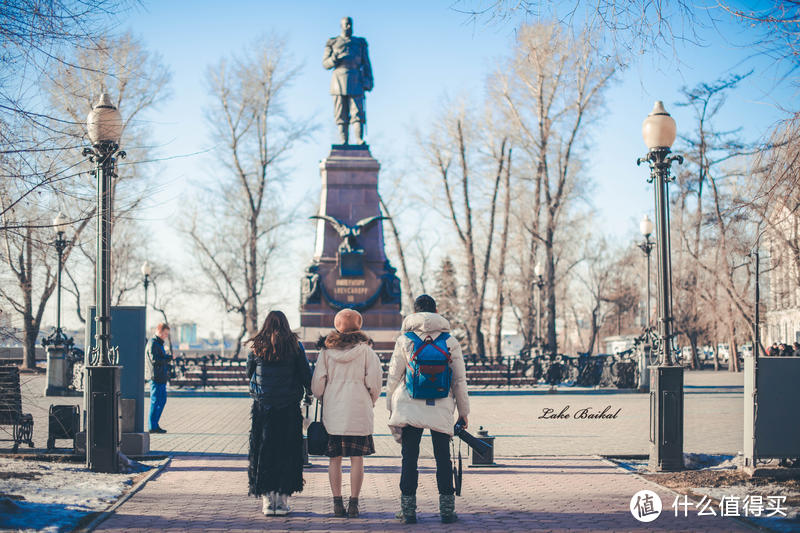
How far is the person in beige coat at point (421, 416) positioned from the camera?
6867 mm

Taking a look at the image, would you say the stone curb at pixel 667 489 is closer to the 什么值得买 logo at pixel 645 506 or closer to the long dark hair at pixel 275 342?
the 什么值得买 logo at pixel 645 506

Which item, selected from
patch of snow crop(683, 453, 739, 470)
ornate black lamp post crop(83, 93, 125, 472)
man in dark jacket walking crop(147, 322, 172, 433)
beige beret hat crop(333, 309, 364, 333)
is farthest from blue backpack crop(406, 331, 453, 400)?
man in dark jacket walking crop(147, 322, 172, 433)

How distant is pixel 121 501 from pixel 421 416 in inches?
112

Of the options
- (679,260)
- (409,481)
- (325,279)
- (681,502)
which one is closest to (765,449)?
(681,502)

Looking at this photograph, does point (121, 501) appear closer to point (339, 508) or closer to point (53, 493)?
point (53, 493)

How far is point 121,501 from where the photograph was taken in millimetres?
7637

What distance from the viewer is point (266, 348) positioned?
7.24 meters

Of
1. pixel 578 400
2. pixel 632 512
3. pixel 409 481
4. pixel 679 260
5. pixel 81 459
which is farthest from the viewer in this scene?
pixel 679 260

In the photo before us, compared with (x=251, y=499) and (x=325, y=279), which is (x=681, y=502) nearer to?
(x=251, y=499)

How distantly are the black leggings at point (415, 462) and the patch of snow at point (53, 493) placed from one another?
2566mm

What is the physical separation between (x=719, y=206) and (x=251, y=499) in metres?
30.5

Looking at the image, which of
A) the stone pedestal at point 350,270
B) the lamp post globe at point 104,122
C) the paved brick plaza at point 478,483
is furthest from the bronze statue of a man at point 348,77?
the lamp post globe at point 104,122

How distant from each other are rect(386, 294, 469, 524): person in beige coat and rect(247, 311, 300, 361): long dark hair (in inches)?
35.2

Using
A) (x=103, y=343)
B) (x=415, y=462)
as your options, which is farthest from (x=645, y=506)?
(x=103, y=343)
